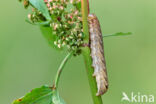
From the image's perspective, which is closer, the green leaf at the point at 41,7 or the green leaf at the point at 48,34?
the green leaf at the point at 41,7

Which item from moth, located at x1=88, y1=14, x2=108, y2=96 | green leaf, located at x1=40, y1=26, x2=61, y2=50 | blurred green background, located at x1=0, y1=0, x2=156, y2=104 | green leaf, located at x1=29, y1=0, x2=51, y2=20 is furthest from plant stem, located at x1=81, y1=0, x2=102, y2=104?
blurred green background, located at x1=0, y1=0, x2=156, y2=104

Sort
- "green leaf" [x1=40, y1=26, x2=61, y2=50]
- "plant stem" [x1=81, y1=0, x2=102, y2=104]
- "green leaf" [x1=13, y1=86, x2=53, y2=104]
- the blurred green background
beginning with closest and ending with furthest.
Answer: "plant stem" [x1=81, y1=0, x2=102, y2=104]
"green leaf" [x1=13, y1=86, x2=53, y2=104]
"green leaf" [x1=40, y1=26, x2=61, y2=50]
the blurred green background

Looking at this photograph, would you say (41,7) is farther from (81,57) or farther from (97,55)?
(81,57)

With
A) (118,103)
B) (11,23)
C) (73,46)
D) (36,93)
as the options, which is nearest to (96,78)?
(73,46)

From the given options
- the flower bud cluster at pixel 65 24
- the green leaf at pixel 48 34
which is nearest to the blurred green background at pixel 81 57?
the green leaf at pixel 48 34

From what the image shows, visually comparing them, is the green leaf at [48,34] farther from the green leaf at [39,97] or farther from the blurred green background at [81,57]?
the blurred green background at [81,57]

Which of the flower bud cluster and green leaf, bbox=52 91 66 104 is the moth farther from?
green leaf, bbox=52 91 66 104

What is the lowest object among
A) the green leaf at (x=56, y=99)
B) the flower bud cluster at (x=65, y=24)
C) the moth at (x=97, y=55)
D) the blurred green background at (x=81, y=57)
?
the blurred green background at (x=81, y=57)
